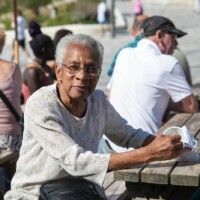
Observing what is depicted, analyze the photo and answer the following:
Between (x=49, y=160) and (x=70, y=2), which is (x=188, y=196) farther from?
(x=70, y=2)

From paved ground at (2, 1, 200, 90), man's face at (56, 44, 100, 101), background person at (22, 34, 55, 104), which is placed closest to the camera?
man's face at (56, 44, 100, 101)

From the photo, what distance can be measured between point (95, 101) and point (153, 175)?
49 centimetres

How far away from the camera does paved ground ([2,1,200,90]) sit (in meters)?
17.0

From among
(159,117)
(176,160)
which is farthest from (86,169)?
(159,117)

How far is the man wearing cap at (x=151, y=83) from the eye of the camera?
4.95 m

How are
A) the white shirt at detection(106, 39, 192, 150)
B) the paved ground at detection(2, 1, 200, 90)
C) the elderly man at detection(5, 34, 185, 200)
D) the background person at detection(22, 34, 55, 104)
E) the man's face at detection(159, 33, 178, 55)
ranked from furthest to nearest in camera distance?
the paved ground at detection(2, 1, 200, 90) → the background person at detection(22, 34, 55, 104) → the man's face at detection(159, 33, 178, 55) → the white shirt at detection(106, 39, 192, 150) → the elderly man at detection(5, 34, 185, 200)

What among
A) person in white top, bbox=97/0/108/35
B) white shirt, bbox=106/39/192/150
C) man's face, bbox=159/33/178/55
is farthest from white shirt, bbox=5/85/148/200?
person in white top, bbox=97/0/108/35

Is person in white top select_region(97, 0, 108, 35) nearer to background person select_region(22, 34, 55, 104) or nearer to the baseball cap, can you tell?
background person select_region(22, 34, 55, 104)

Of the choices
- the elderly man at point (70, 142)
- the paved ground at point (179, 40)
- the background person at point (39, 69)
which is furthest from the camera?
the paved ground at point (179, 40)

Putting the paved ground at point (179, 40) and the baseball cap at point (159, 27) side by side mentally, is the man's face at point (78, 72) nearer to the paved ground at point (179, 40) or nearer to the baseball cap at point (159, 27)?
the baseball cap at point (159, 27)

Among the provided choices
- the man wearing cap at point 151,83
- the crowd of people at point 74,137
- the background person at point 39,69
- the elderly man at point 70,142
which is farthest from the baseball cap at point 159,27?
the elderly man at point 70,142

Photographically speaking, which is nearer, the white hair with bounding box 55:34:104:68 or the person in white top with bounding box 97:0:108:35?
the white hair with bounding box 55:34:104:68

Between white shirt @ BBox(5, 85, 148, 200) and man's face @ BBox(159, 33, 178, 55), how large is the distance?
5.87 ft

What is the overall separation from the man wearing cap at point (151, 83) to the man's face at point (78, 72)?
1.66 m
